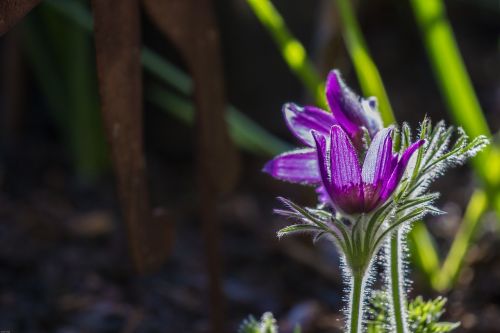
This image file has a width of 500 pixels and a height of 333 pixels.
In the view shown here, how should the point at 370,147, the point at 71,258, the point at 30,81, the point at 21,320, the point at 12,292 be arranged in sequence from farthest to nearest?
1. the point at 30,81
2. the point at 71,258
3. the point at 12,292
4. the point at 21,320
5. the point at 370,147

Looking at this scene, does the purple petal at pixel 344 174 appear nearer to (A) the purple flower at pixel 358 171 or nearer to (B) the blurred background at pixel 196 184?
(A) the purple flower at pixel 358 171

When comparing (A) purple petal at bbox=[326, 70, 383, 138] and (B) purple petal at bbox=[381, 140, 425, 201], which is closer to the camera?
(B) purple petal at bbox=[381, 140, 425, 201]

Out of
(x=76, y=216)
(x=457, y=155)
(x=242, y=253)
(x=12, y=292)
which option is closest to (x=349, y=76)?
(x=242, y=253)

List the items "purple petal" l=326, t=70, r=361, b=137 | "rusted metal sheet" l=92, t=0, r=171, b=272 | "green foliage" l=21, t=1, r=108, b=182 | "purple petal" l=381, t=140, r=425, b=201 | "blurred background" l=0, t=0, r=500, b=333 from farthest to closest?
"green foliage" l=21, t=1, r=108, b=182 → "blurred background" l=0, t=0, r=500, b=333 → "rusted metal sheet" l=92, t=0, r=171, b=272 → "purple petal" l=326, t=70, r=361, b=137 → "purple petal" l=381, t=140, r=425, b=201

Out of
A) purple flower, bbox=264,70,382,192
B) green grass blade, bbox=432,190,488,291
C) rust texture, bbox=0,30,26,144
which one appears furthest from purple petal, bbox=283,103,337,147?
rust texture, bbox=0,30,26,144

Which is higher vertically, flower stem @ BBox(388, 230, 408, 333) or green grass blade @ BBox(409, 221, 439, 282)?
green grass blade @ BBox(409, 221, 439, 282)

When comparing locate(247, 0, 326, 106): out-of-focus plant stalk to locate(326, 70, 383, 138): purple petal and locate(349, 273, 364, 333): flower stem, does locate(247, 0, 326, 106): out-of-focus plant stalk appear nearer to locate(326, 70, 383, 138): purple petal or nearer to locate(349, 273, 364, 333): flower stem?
locate(326, 70, 383, 138): purple petal

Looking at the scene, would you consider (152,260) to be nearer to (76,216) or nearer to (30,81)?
(76,216)


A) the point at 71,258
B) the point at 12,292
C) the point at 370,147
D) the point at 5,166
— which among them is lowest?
the point at 370,147
